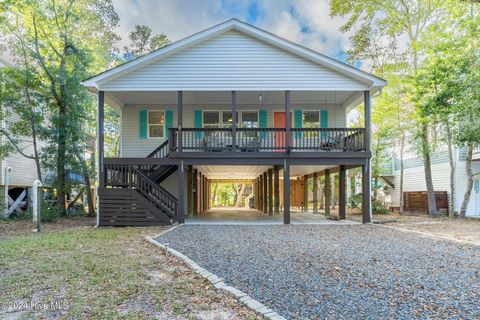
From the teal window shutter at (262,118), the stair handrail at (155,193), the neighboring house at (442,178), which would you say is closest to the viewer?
the stair handrail at (155,193)

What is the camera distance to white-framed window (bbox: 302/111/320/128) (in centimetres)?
1464

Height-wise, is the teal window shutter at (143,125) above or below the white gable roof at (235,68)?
below

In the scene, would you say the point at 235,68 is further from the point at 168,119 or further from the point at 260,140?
the point at 168,119

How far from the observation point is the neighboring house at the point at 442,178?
15.8 m

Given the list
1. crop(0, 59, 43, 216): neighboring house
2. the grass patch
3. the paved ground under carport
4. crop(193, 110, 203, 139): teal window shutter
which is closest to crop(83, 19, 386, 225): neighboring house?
the paved ground under carport

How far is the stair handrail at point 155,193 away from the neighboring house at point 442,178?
13992mm

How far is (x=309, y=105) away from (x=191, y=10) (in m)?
11.1

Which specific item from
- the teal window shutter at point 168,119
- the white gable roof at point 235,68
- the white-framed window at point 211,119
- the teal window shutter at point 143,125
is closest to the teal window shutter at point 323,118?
the white gable roof at point 235,68

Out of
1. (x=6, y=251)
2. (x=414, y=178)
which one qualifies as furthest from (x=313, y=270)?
(x=414, y=178)

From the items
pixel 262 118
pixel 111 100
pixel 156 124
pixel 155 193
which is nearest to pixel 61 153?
pixel 111 100

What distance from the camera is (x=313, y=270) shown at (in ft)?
16.8

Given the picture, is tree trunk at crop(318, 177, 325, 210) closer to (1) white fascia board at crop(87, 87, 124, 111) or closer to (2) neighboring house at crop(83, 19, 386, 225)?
(2) neighboring house at crop(83, 19, 386, 225)

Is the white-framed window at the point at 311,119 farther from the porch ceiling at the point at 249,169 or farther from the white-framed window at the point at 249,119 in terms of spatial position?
the white-framed window at the point at 249,119

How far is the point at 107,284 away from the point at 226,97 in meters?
10.4
